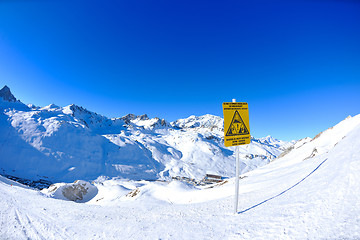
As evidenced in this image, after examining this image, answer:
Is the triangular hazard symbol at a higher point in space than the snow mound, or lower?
higher

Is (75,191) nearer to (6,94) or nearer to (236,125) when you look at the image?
(236,125)

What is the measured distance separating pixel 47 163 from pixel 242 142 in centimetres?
10870

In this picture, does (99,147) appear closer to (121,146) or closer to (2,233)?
(121,146)

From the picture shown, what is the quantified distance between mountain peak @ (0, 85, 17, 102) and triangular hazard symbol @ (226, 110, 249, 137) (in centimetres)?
19179

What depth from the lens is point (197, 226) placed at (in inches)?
164

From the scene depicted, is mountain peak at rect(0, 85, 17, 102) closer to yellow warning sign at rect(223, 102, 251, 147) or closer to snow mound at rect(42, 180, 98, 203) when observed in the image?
snow mound at rect(42, 180, 98, 203)

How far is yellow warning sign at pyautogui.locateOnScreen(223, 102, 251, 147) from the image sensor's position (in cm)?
437

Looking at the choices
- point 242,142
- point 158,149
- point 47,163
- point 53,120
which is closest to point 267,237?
point 242,142

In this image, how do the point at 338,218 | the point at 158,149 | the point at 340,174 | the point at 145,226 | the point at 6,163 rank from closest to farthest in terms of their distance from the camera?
the point at 338,218 < the point at 145,226 < the point at 340,174 < the point at 6,163 < the point at 158,149

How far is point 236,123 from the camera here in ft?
14.8

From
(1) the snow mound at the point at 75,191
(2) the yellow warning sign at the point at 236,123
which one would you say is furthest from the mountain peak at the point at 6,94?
(2) the yellow warning sign at the point at 236,123

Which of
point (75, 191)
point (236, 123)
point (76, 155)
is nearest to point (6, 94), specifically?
point (76, 155)

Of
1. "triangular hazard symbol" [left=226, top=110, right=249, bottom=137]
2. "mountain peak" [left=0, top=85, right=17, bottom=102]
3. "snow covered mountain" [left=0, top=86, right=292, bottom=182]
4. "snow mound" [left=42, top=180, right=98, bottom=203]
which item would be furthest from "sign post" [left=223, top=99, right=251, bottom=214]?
"mountain peak" [left=0, top=85, right=17, bottom=102]

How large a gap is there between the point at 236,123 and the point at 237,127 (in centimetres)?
13
